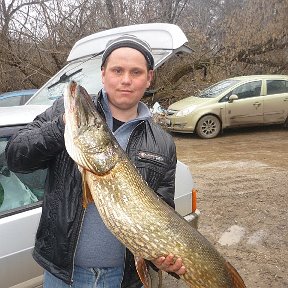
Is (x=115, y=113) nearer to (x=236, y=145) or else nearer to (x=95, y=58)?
(x=95, y=58)

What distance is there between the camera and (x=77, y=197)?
1946 mm

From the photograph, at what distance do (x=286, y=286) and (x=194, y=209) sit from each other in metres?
1.12

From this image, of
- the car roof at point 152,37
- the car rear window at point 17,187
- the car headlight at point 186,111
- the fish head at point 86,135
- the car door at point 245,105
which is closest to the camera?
the fish head at point 86,135

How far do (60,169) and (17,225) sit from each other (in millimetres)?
795

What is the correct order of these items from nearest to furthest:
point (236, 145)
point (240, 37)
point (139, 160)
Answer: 1. point (139, 160)
2. point (236, 145)
3. point (240, 37)

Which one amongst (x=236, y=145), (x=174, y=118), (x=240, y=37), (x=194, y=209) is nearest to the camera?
(x=194, y=209)

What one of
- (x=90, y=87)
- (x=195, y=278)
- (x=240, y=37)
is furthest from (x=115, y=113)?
(x=240, y=37)

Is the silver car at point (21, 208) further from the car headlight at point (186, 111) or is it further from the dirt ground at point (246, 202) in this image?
the car headlight at point (186, 111)

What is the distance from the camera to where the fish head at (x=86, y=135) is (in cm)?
184

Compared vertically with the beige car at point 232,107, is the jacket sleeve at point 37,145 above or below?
above

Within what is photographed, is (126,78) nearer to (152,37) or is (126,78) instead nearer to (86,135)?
(86,135)

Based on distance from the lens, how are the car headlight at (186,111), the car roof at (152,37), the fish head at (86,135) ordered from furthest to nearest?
the car headlight at (186,111)
the car roof at (152,37)
the fish head at (86,135)

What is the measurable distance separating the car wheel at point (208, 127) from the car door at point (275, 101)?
5.18 ft

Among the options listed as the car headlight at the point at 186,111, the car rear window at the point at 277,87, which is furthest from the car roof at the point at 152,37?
the car rear window at the point at 277,87
